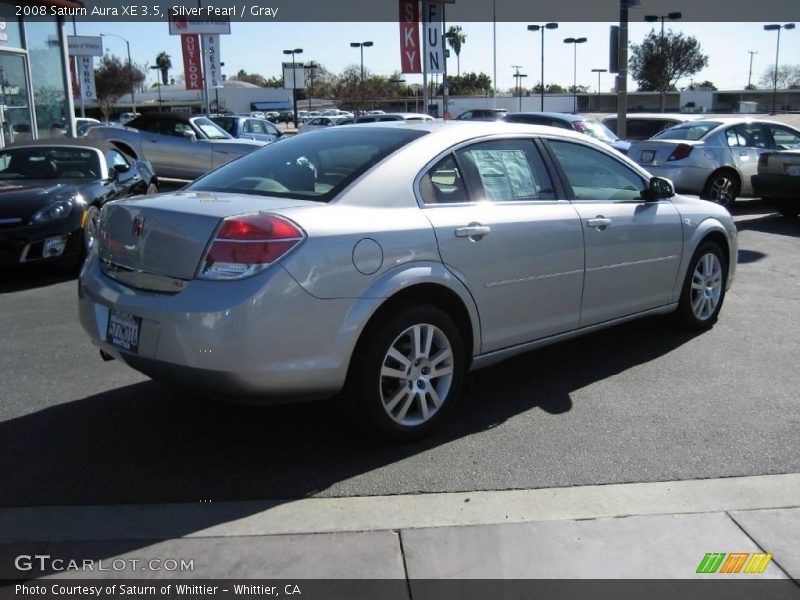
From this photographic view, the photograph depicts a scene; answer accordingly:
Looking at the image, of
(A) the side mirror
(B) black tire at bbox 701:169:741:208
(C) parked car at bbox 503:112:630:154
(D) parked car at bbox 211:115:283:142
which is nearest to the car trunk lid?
(A) the side mirror

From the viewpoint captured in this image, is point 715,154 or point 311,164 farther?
point 715,154

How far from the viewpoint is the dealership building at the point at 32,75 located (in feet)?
49.4

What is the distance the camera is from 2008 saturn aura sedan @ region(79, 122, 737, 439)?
3.45m

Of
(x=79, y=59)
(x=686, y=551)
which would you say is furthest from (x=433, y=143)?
(x=79, y=59)

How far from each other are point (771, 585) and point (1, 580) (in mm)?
2855

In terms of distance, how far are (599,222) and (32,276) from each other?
21.2 ft

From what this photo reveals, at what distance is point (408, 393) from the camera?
3943 mm

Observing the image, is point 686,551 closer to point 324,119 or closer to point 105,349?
point 105,349

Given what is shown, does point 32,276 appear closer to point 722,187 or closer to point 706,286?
point 706,286

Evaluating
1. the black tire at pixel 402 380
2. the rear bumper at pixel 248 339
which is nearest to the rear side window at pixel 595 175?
the black tire at pixel 402 380

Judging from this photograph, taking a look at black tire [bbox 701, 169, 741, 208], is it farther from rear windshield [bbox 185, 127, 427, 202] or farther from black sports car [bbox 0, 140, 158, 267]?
rear windshield [bbox 185, 127, 427, 202]

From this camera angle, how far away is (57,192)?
8.20 m

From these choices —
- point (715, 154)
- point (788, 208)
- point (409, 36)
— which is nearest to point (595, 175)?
point (715, 154)

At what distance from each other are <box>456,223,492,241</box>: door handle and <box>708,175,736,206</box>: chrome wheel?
10.1 meters
